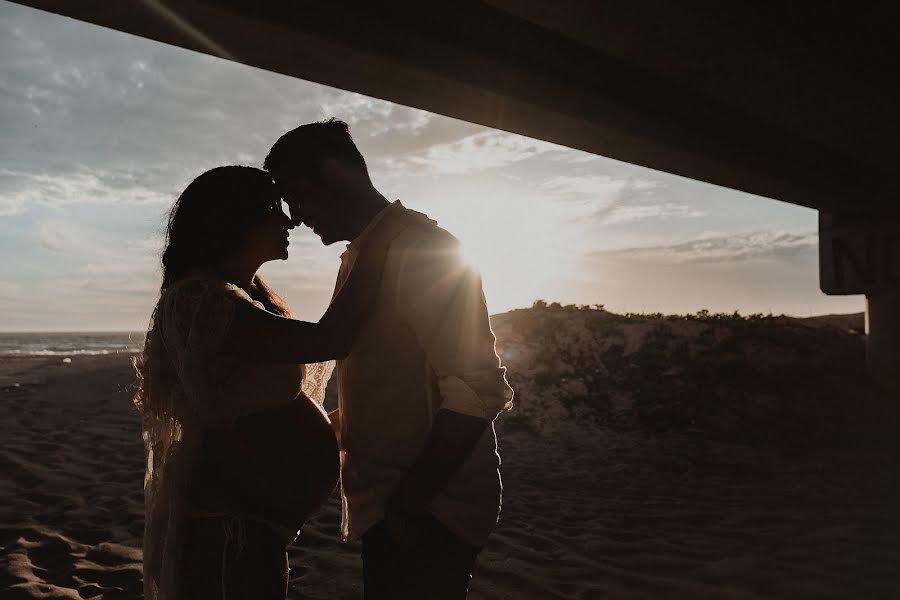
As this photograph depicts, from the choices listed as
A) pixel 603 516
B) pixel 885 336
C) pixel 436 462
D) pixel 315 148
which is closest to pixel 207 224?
pixel 315 148

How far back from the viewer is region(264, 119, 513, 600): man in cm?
184

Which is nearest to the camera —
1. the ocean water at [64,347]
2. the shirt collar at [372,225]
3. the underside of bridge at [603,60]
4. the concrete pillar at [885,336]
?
the shirt collar at [372,225]

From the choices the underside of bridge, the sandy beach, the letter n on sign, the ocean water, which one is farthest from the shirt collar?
the letter n on sign

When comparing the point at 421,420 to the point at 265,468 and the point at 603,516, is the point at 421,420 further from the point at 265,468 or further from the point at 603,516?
the point at 603,516

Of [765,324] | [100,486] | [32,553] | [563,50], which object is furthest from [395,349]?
[765,324]

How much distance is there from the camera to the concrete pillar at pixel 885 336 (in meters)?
11.7

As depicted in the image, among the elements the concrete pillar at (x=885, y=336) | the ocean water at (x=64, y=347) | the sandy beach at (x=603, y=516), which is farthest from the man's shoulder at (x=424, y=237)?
the concrete pillar at (x=885, y=336)

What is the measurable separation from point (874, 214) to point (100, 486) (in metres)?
12.5

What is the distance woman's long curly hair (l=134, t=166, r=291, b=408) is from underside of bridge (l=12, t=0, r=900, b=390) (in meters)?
1.47

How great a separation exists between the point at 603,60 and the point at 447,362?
409 centimetres

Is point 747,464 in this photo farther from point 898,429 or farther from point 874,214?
point 874,214

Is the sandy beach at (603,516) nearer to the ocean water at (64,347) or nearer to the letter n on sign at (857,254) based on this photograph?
the letter n on sign at (857,254)

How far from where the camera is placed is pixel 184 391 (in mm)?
2035

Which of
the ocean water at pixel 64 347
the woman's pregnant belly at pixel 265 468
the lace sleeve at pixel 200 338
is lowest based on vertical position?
the ocean water at pixel 64 347
